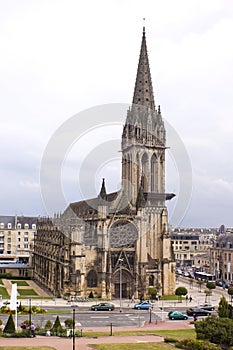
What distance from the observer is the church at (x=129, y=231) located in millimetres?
89500

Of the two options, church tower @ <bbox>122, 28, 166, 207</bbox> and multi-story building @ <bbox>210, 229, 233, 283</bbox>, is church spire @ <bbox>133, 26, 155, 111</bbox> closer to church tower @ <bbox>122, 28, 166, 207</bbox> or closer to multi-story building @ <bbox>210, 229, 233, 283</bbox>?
church tower @ <bbox>122, 28, 166, 207</bbox>

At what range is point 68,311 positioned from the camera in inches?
2800

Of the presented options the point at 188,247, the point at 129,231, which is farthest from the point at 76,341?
the point at 188,247

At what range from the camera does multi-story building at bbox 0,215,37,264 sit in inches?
6437

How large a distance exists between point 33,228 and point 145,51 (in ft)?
268

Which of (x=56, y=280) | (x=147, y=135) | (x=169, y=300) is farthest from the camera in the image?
(x=147, y=135)

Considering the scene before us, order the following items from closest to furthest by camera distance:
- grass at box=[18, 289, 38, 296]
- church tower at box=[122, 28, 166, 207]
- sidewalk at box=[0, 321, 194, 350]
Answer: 1. sidewalk at box=[0, 321, 194, 350]
2. grass at box=[18, 289, 38, 296]
3. church tower at box=[122, 28, 166, 207]

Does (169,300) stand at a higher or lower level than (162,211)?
lower

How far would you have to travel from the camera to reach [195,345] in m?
42.2

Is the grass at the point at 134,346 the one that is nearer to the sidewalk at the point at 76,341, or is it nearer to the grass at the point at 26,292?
the sidewalk at the point at 76,341

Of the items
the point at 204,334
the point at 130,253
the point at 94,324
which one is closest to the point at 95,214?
the point at 130,253

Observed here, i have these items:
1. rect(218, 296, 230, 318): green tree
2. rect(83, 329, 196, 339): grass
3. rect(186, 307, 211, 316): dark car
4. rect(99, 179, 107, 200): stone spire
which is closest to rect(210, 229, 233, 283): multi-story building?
rect(99, 179, 107, 200): stone spire

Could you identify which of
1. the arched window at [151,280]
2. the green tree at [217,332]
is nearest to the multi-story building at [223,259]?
the arched window at [151,280]

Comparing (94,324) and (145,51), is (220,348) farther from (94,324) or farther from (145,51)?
(145,51)
